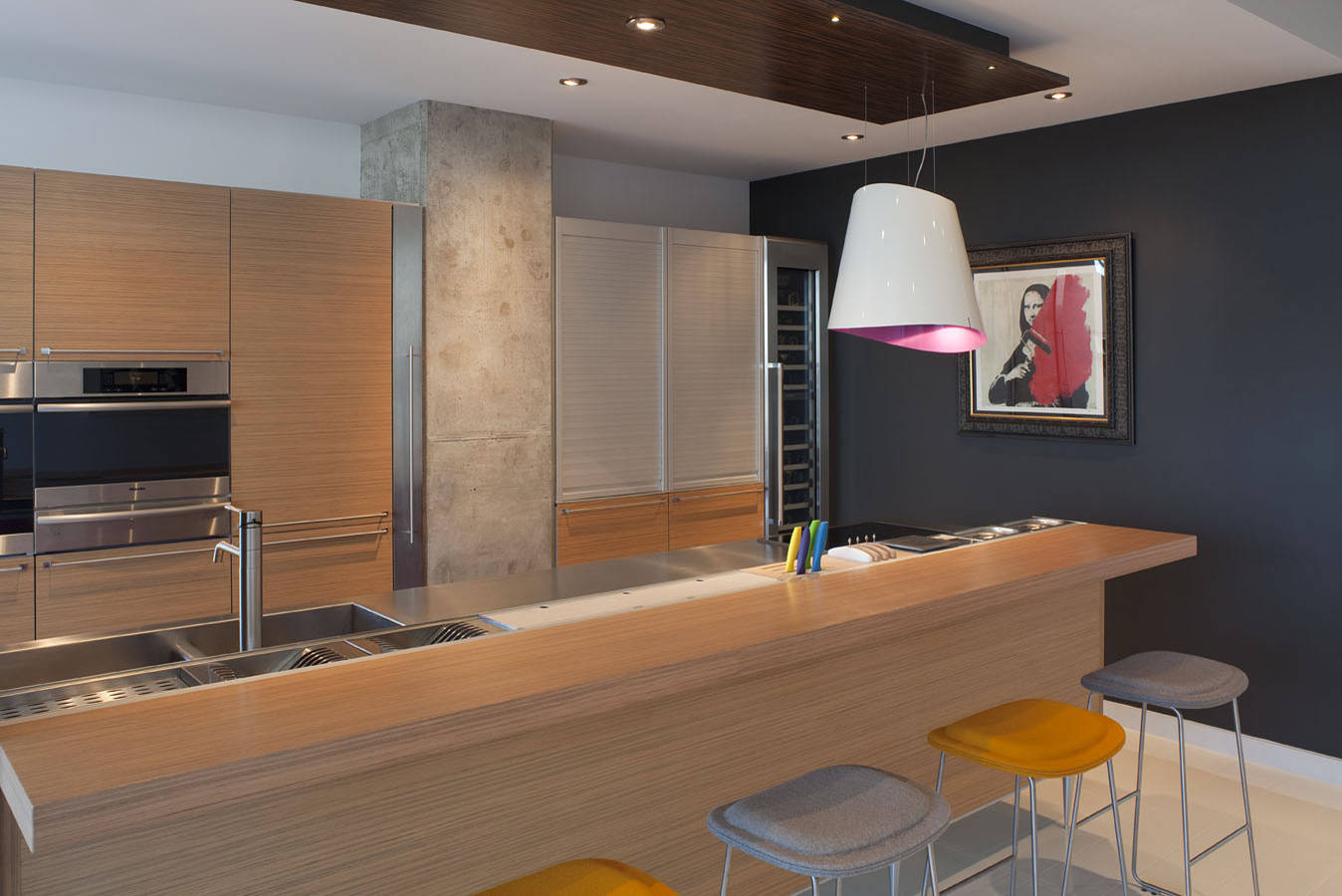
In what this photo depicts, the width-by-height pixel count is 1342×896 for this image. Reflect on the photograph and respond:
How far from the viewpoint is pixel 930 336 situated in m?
3.20

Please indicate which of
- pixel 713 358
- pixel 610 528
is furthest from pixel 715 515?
pixel 713 358

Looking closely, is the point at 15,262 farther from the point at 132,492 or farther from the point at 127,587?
the point at 127,587

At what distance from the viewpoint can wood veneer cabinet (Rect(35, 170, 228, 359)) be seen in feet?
11.2

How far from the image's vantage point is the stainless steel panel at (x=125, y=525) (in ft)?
11.3

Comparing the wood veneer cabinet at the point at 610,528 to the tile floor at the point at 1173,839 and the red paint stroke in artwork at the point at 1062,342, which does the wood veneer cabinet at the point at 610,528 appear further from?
the tile floor at the point at 1173,839

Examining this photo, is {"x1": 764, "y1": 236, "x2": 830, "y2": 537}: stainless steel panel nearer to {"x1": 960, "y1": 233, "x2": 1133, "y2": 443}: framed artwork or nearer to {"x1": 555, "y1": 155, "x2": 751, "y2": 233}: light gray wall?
{"x1": 555, "y1": 155, "x2": 751, "y2": 233}: light gray wall

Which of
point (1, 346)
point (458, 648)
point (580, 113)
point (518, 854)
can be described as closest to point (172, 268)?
point (1, 346)

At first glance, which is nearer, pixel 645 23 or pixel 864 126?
pixel 645 23

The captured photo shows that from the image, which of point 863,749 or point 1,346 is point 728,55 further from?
point 1,346

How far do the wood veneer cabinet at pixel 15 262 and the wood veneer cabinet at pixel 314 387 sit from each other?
65 cm

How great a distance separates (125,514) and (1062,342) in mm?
3900

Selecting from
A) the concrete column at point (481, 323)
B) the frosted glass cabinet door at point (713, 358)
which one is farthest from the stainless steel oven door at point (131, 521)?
the frosted glass cabinet door at point (713, 358)

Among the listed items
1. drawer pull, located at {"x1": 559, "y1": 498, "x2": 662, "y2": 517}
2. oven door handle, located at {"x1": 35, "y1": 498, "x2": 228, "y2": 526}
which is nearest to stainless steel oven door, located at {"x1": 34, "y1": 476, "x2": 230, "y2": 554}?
oven door handle, located at {"x1": 35, "y1": 498, "x2": 228, "y2": 526}

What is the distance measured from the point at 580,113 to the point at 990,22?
1.82 m
